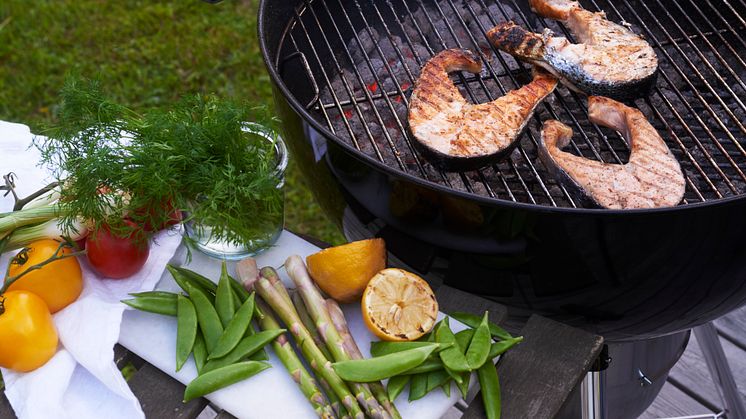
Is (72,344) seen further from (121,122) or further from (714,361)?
(714,361)

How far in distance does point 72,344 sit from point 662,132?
2009mm

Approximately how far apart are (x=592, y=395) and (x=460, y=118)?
102 centimetres

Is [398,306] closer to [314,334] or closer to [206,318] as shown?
[314,334]

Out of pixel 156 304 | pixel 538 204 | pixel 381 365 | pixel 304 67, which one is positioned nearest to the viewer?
pixel 381 365

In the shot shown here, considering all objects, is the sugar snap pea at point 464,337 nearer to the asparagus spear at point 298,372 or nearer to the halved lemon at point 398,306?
the halved lemon at point 398,306

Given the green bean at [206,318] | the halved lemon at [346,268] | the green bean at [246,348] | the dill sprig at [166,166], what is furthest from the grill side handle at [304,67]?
the green bean at [246,348]

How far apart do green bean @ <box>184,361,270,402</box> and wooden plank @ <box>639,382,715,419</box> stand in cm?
229

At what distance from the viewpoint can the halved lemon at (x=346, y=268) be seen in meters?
2.06

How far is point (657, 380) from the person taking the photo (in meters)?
3.10

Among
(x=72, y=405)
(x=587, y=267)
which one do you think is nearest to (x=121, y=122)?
(x=72, y=405)

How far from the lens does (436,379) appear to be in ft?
6.26

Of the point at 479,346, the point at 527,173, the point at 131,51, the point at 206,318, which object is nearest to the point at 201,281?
the point at 206,318

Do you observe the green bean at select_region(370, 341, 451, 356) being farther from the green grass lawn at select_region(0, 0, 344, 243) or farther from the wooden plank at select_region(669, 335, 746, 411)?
the green grass lawn at select_region(0, 0, 344, 243)

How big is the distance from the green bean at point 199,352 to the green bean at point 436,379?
1.88ft
